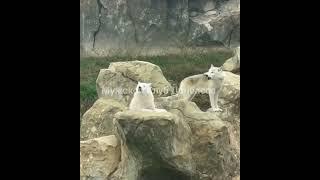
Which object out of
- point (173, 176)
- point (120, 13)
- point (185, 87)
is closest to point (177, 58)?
point (185, 87)

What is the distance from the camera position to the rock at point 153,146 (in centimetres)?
504

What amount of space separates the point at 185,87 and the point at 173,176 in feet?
2.54

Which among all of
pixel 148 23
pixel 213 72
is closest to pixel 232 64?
pixel 213 72

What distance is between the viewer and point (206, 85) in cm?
530

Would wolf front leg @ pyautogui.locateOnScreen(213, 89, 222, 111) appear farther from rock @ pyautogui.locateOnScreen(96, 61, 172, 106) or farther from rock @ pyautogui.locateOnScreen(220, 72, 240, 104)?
rock @ pyautogui.locateOnScreen(96, 61, 172, 106)

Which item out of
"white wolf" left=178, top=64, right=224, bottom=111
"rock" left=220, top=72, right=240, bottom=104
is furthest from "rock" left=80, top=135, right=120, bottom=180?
"rock" left=220, top=72, right=240, bottom=104

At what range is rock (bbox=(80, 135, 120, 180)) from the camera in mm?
5234

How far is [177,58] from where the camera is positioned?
5285 millimetres

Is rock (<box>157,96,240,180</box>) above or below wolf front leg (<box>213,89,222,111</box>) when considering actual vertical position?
below

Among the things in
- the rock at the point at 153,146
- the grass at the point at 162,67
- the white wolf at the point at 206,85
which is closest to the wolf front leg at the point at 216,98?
the white wolf at the point at 206,85

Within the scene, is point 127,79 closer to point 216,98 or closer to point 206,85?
point 206,85

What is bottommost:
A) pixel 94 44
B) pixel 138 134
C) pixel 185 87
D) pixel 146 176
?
pixel 146 176

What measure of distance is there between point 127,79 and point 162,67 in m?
0.32
